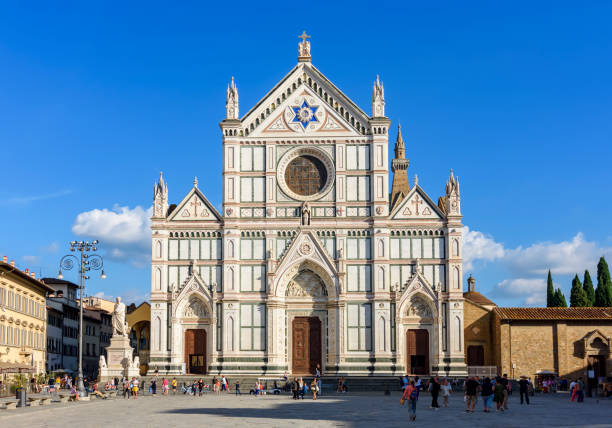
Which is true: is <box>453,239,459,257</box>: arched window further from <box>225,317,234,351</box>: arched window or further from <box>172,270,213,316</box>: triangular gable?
<box>172,270,213,316</box>: triangular gable

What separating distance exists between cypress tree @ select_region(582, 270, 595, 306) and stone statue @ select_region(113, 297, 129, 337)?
4336 cm

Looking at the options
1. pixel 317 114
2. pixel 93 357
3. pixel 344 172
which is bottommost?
pixel 93 357

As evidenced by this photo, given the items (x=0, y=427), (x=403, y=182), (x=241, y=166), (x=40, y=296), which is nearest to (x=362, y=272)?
(x=241, y=166)

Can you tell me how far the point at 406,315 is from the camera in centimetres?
5634

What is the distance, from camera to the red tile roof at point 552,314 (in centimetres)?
5772

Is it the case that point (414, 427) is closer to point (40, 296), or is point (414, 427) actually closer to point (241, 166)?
point (241, 166)

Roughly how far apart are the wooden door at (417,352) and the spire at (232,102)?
19370 millimetres

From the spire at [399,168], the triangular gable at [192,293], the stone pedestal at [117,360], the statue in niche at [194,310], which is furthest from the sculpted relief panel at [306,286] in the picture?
the spire at [399,168]

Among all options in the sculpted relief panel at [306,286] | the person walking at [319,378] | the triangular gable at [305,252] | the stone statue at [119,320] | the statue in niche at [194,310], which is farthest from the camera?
the sculpted relief panel at [306,286]

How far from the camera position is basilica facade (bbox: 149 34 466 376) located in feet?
183

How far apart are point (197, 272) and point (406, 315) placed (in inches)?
566

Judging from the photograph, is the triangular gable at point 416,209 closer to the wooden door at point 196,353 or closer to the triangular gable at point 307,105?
the triangular gable at point 307,105

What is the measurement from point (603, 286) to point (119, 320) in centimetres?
4343

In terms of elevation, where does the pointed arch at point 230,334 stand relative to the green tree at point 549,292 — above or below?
below
